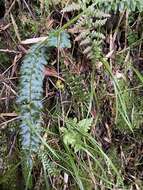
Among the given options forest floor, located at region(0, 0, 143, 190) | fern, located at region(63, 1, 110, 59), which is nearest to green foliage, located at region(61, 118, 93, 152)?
forest floor, located at region(0, 0, 143, 190)

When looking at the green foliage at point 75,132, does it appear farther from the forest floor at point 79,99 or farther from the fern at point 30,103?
the fern at point 30,103

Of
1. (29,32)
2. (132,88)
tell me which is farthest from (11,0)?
(132,88)

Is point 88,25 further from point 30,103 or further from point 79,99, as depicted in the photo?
point 30,103

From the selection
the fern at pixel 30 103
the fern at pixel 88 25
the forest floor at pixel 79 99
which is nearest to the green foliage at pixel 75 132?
the forest floor at pixel 79 99

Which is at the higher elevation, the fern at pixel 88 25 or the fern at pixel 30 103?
the fern at pixel 88 25

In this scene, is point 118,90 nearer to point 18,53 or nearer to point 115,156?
point 115,156
